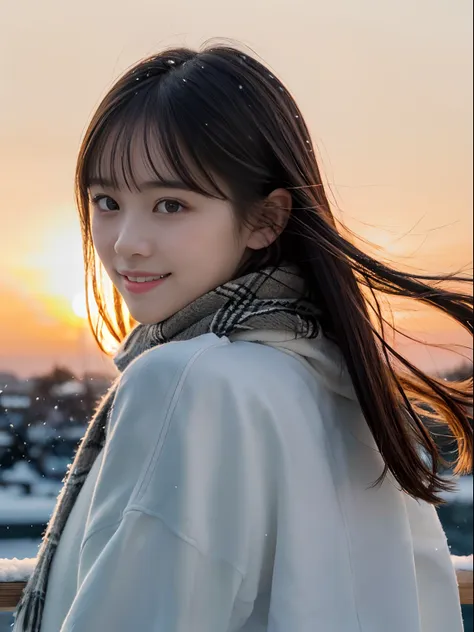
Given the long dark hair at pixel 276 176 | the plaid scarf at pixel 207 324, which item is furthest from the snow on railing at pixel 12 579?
the long dark hair at pixel 276 176

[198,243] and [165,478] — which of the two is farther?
[198,243]

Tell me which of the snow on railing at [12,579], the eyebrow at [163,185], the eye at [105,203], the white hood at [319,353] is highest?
the eyebrow at [163,185]

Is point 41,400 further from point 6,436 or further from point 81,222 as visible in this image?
point 81,222

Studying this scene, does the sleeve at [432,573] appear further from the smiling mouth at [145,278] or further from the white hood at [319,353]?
the smiling mouth at [145,278]

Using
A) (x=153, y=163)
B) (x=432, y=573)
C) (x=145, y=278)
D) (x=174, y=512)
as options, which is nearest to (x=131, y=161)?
(x=153, y=163)

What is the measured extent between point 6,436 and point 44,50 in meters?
1.25

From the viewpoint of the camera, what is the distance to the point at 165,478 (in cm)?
88

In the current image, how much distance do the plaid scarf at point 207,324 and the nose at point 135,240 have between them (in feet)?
0.31

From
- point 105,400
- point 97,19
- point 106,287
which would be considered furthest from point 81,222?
point 97,19

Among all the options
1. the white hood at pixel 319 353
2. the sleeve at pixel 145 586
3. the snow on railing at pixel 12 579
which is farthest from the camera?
the snow on railing at pixel 12 579

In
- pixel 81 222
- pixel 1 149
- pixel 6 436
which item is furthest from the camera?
pixel 1 149

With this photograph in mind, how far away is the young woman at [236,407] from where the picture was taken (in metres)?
0.89

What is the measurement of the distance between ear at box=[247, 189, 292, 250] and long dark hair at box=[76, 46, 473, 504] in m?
0.01

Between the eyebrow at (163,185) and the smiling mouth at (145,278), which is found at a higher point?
the eyebrow at (163,185)
